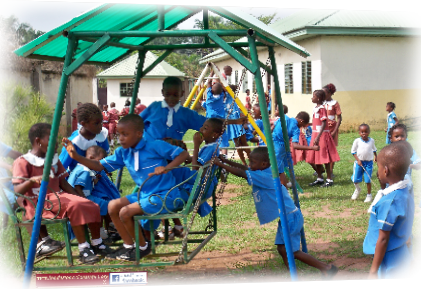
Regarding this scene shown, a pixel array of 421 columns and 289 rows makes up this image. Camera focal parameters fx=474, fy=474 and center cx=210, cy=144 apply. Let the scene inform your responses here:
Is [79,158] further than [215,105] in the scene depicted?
No

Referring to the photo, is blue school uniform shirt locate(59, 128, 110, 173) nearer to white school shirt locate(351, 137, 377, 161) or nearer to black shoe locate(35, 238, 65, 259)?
black shoe locate(35, 238, 65, 259)

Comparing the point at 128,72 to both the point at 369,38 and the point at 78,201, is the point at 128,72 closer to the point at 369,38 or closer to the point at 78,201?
the point at 369,38

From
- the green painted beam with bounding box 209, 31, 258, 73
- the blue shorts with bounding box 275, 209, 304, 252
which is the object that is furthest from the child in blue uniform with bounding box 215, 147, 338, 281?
the green painted beam with bounding box 209, 31, 258, 73

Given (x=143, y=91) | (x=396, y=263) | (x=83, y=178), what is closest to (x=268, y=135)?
(x=396, y=263)

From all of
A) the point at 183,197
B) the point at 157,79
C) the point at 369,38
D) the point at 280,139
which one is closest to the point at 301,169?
the point at 280,139

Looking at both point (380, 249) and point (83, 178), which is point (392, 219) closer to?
point (380, 249)

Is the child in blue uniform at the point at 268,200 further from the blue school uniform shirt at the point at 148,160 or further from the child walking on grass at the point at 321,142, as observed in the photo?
the child walking on grass at the point at 321,142

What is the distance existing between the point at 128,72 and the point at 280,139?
24042mm

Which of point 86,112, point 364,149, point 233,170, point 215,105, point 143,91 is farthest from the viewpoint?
point 143,91

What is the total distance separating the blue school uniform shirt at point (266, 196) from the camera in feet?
12.4

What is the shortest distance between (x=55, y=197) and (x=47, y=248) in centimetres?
41

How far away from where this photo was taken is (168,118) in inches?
171

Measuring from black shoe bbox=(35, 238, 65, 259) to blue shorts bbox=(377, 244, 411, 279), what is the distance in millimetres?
2334

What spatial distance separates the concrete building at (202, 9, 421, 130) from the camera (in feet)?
45.7
